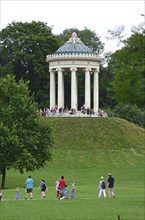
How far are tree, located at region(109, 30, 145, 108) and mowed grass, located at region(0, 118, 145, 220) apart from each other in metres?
12.6

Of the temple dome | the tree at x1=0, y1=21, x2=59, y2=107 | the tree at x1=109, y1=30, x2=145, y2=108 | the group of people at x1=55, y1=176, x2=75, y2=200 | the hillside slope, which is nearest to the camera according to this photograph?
the tree at x1=109, y1=30, x2=145, y2=108

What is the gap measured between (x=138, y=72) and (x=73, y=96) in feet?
207

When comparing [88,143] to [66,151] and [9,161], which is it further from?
[9,161]

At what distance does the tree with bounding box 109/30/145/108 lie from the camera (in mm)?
Answer: 16906

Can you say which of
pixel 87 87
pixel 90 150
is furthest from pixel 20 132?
pixel 87 87

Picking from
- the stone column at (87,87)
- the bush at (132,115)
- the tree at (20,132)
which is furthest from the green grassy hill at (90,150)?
the bush at (132,115)

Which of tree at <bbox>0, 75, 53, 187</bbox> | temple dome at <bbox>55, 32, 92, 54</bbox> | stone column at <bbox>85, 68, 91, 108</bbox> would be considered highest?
temple dome at <bbox>55, 32, 92, 54</bbox>

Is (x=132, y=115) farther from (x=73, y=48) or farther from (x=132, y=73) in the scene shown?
(x=132, y=73)

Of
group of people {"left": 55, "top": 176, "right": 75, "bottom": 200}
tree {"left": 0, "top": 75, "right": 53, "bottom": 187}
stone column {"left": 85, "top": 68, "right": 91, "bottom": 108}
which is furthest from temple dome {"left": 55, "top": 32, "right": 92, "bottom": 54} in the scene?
group of people {"left": 55, "top": 176, "right": 75, "bottom": 200}

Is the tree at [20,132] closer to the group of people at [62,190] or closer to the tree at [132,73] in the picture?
the group of people at [62,190]

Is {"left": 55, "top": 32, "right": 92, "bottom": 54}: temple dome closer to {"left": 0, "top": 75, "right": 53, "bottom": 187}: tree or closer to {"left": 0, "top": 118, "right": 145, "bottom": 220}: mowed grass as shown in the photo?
{"left": 0, "top": 118, "right": 145, "bottom": 220}: mowed grass

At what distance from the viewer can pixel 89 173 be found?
58.4 meters

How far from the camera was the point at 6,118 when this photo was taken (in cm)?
5222

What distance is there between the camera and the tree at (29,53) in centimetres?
9344
